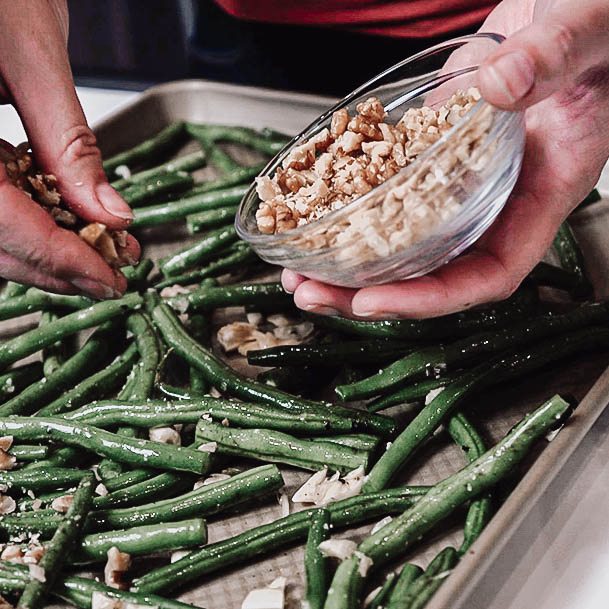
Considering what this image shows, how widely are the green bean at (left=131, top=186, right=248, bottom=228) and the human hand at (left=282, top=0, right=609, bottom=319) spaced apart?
825 millimetres

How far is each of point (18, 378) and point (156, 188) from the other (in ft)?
2.63

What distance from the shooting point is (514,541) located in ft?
5.92

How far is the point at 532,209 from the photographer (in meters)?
1.89

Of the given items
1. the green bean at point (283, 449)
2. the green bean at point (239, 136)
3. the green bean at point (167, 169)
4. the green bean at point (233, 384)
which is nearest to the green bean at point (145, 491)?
the green bean at point (283, 449)

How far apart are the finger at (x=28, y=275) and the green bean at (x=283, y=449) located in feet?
1.45

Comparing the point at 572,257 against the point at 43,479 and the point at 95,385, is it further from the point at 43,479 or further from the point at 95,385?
the point at 43,479

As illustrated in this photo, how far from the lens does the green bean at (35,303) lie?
243cm

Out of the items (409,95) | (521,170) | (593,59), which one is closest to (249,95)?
(409,95)

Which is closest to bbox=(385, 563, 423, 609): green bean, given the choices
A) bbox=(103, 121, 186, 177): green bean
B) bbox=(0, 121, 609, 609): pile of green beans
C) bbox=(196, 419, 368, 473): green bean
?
bbox=(0, 121, 609, 609): pile of green beans

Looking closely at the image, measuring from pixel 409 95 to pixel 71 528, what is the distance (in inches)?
48.2

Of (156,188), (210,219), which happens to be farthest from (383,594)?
(156,188)

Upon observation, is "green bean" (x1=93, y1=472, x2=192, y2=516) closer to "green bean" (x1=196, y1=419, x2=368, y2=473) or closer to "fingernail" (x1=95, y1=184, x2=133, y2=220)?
"green bean" (x1=196, y1=419, x2=368, y2=473)

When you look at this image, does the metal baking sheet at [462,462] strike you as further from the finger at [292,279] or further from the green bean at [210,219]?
the finger at [292,279]

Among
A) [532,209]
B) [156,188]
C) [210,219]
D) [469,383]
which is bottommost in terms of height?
[469,383]
